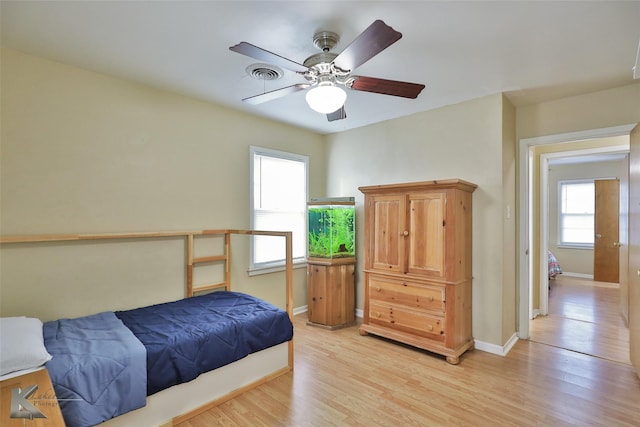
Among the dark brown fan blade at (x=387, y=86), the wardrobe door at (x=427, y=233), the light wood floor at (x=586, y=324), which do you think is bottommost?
the light wood floor at (x=586, y=324)

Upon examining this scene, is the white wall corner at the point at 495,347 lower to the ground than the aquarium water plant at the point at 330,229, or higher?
lower

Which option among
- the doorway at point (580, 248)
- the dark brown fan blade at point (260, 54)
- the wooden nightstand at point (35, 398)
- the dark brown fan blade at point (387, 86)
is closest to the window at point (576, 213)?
the doorway at point (580, 248)

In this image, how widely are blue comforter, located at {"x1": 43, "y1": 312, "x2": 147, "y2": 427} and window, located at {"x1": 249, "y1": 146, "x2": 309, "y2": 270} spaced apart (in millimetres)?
1822

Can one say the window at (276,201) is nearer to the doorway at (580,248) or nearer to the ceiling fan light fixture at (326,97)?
the ceiling fan light fixture at (326,97)

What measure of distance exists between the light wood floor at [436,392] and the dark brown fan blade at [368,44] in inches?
87.3

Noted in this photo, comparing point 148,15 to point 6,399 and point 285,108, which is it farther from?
point 6,399

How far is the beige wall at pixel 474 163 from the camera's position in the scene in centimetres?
307

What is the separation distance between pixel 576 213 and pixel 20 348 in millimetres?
8837

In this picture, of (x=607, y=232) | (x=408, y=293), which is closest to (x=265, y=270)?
(x=408, y=293)

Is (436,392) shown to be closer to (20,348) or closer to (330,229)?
(330,229)

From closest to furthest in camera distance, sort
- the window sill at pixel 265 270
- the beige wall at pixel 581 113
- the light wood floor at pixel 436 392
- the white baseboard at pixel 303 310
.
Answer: the light wood floor at pixel 436 392 < the beige wall at pixel 581 113 < the window sill at pixel 265 270 < the white baseboard at pixel 303 310

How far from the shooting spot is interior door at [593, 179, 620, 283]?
6.14 metres

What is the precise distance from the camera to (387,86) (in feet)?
6.65

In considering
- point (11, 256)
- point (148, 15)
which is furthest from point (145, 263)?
point (148, 15)
